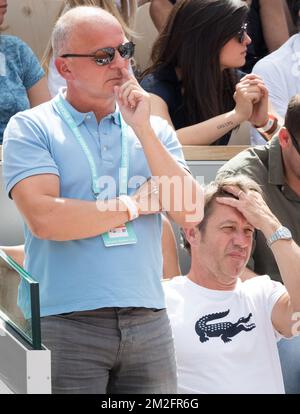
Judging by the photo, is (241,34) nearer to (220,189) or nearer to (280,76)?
(280,76)

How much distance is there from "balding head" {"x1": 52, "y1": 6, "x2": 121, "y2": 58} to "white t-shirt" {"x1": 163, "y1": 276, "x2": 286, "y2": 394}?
1.15 meters

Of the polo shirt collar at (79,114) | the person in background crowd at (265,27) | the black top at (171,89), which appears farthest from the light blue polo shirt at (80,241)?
the person in background crowd at (265,27)

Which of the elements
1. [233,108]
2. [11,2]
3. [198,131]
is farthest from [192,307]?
[11,2]

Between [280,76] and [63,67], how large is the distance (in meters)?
2.46

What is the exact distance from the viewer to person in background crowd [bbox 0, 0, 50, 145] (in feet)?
17.9

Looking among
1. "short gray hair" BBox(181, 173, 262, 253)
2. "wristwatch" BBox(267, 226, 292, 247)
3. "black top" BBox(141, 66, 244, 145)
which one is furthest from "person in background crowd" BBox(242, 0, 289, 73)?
"wristwatch" BBox(267, 226, 292, 247)

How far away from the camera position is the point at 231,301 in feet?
14.0

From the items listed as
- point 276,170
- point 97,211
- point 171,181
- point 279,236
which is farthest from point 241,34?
point 97,211

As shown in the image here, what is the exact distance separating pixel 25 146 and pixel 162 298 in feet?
2.33

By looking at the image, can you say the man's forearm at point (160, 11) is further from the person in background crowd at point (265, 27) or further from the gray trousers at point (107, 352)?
the gray trousers at point (107, 352)

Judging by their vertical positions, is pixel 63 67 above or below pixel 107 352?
above

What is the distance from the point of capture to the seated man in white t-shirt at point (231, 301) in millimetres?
4117

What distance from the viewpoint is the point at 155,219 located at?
3.68 metres
